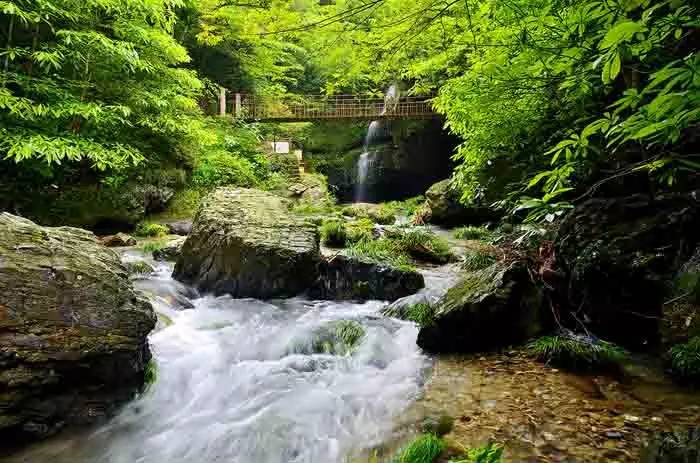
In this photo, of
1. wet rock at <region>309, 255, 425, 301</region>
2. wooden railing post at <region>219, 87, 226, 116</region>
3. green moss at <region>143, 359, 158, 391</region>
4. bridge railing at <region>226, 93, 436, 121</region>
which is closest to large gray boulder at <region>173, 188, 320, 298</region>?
wet rock at <region>309, 255, 425, 301</region>

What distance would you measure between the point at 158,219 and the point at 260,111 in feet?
27.5

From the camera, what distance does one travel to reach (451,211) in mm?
11398

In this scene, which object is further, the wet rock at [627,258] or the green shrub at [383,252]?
the green shrub at [383,252]

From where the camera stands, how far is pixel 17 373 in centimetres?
266

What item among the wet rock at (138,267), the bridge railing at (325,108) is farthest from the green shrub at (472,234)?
the bridge railing at (325,108)

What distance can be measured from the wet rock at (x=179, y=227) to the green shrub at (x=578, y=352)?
878cm

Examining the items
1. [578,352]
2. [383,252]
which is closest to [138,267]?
[383,252]

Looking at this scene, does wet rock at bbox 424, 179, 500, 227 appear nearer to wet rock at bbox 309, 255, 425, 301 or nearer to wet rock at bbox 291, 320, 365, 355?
wet rock at bbox 309, 255, 425, 301

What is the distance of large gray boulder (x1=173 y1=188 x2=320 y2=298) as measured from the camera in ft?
19.1

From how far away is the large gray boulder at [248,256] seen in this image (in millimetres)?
5816

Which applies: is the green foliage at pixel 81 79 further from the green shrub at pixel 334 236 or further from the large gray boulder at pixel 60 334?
the large gray boulder at pixel 60 334

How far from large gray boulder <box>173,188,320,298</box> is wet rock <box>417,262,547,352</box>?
8.31 feet

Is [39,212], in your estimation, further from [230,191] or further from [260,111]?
[260,111]

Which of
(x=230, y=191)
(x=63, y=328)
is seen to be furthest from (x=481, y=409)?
(x=230, y=191)
